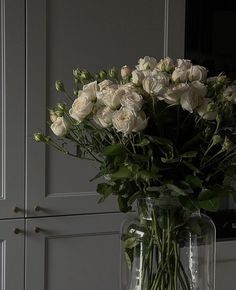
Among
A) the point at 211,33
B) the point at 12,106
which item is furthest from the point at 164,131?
the point at 211,33

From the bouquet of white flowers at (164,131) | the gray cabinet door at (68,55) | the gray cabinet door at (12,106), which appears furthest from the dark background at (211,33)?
the bouquet of white flowers at (164,131)

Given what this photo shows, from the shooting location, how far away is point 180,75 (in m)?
0.89

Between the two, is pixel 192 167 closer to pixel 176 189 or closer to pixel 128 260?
pixel 176 189

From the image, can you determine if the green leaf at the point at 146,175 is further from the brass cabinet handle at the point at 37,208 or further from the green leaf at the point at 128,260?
the brass cabinet handle at the point at 37,208

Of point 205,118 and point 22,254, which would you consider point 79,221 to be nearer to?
point 22,254

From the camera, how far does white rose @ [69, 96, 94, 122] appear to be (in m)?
0.89

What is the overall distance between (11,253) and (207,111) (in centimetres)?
132

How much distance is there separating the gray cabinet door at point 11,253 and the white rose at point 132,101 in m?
1.22

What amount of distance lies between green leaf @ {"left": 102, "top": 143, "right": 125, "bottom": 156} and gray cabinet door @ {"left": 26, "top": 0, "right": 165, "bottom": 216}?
3.58 feet

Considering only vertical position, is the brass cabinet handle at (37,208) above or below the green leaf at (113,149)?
below

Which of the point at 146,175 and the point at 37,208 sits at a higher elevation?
the point at 146,175

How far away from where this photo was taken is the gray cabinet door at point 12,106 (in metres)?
1.88

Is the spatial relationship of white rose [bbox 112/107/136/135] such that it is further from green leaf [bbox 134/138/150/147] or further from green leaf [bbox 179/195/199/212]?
green leaf [bbox 179/195/199/212]

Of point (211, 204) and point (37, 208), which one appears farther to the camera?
point (37, 208)
